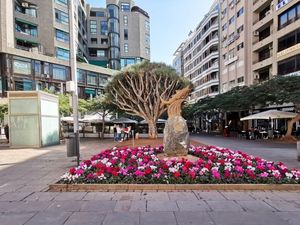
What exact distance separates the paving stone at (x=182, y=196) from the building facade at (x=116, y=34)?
Answer: 6733cm

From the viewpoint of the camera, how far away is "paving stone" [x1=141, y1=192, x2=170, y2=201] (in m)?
6.20

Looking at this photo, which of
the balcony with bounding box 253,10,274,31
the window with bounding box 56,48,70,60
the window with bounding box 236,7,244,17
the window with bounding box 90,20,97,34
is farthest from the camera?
the window with bounding box 90,20,97,34

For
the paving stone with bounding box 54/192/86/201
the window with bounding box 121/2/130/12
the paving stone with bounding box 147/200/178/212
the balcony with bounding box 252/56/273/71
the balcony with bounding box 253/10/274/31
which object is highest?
the window with bounding box 121/2/130/12

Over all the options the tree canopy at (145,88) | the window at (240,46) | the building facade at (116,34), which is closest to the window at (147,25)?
the building facade at (116,34)

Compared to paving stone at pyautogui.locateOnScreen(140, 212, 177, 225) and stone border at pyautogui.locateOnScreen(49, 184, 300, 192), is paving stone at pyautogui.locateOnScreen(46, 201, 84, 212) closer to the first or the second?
stone border at pyautogui.locateOnScreen(49, 184, 300, 192)

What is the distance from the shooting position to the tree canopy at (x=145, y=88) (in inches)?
957

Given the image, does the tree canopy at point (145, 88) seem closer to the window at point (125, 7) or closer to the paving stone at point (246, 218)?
the paving stone at point (246, 218)

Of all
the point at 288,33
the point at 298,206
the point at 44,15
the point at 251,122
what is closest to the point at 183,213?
the point at 298,206

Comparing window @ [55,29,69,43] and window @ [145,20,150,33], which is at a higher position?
window @ [145,20,150,33]

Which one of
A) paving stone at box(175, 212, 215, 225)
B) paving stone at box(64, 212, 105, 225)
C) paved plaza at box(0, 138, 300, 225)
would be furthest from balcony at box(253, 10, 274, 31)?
paving stone at box(64, 212, 105, 225)

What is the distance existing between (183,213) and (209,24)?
188 ft

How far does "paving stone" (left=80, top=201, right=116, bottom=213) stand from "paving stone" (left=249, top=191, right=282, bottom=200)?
129 inches

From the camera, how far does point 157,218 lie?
16.4 ft

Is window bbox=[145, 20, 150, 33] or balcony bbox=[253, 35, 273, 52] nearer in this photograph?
balcony bbox=[253, 35, 273, 52]
